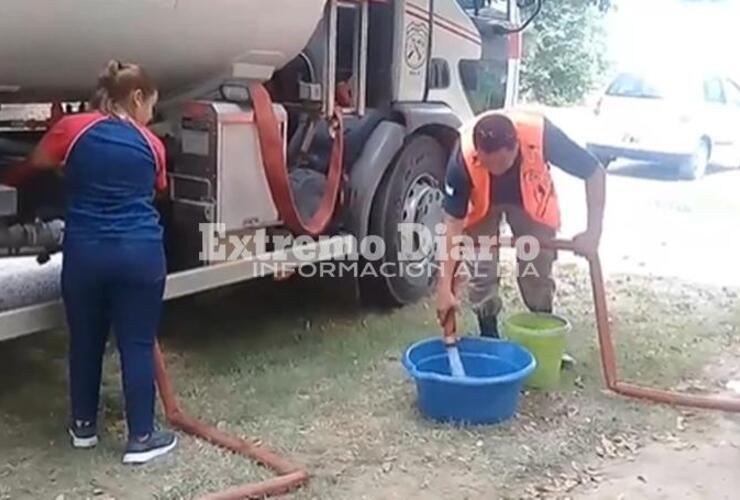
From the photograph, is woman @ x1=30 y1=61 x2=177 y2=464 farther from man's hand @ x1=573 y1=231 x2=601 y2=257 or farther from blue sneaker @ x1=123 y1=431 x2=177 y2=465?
man's hand @ x1=573 y1=231 x2=601 y2=257

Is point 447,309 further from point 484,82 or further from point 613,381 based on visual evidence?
point 484,82

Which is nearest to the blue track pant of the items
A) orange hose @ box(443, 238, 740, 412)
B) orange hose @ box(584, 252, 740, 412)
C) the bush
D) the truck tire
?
orange hose @ box(443, 238, 740, 412)

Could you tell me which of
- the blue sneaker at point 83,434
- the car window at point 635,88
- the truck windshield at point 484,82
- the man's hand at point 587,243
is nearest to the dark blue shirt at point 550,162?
the man's hand at point 587,243

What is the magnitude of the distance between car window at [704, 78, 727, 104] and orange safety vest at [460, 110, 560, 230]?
9778 millimetres

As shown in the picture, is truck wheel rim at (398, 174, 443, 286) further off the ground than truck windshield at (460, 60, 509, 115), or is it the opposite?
truck windshield at (460, 60, 509, 115)

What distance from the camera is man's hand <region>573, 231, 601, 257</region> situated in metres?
4.54

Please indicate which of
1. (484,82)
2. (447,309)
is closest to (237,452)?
(447,309)

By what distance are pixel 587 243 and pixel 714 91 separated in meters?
10.2

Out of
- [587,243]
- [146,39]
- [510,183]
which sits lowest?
[587,243]

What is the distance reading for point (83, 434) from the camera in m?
4.02

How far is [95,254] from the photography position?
12.3 feet

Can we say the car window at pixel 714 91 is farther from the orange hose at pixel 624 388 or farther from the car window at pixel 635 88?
the orange hose at pixel 624 388

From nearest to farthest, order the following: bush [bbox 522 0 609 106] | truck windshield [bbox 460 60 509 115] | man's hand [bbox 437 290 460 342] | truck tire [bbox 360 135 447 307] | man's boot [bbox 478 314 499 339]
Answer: man's hand [bbox 437 290 460 342], man's boot [bbox 478 314 499 339], truck tire [bbox 360 135 447 307], truck windshield [bbox 460 60 509 115], bush [bbox 522 0 609 106]

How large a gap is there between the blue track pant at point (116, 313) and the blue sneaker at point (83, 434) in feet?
0.08
